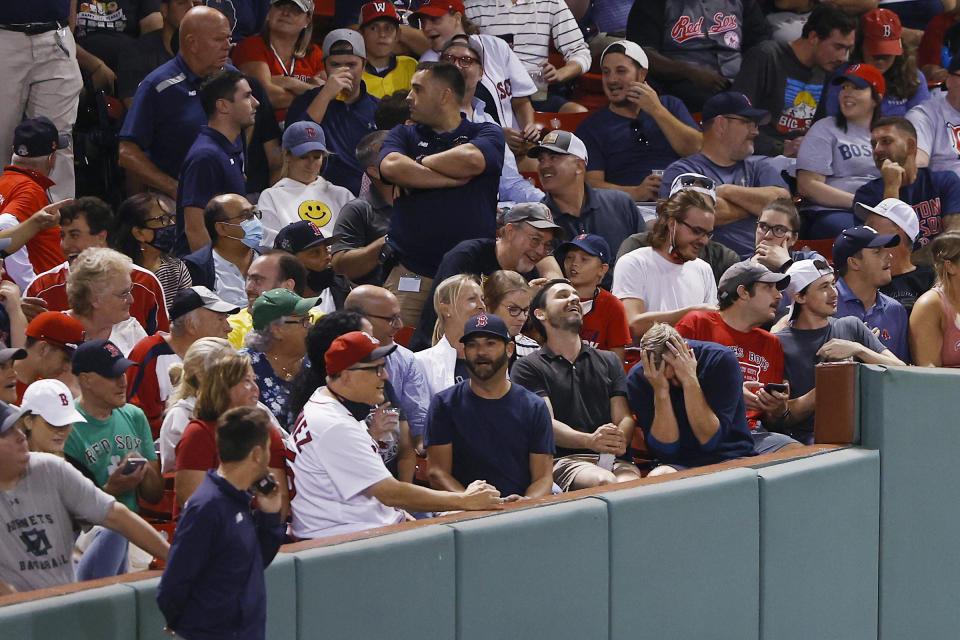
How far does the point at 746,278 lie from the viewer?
21.3ft

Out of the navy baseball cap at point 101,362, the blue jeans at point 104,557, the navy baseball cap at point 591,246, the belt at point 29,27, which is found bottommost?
the blue jeans at point 104,557

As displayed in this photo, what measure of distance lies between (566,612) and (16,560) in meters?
1.80

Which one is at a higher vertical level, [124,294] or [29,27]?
[29,27]

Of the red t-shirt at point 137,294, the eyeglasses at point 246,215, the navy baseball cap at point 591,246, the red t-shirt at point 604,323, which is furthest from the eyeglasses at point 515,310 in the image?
the red t-shirt at point 137,294

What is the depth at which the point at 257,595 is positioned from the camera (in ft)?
12.1

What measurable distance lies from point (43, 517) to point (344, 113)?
16.5 feet

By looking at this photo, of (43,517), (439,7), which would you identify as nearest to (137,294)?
(43,517)

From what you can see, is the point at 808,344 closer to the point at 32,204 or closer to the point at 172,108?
the point at 172,108

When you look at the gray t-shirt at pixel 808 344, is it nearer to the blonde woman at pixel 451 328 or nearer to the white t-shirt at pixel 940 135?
the blonde woman at pixel 451 328

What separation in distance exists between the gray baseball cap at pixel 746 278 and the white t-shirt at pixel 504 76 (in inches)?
126

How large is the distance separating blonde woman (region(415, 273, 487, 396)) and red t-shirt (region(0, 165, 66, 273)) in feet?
6.89

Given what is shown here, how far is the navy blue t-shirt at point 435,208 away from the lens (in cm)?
738

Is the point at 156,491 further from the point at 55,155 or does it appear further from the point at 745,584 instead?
the point at 55,155

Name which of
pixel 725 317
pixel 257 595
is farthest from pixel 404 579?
pixel 725 317
